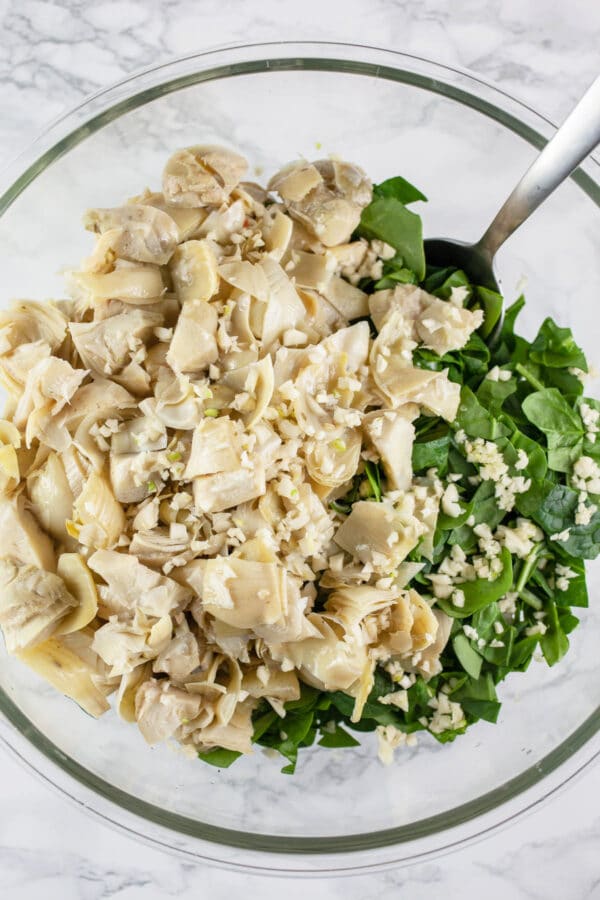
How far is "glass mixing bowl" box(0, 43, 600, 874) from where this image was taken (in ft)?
6.21

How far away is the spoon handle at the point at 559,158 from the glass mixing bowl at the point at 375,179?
13.8 inches

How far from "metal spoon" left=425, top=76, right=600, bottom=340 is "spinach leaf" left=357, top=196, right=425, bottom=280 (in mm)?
129

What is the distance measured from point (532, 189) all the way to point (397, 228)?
0.30 meters

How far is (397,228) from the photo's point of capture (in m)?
1.82

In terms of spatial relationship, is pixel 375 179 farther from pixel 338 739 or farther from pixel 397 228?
pixel 338 739

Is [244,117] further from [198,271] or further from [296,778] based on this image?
[296,778]

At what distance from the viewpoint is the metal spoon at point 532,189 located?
59.2 inches

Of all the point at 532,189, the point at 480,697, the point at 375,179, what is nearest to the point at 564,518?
the point at 480,697

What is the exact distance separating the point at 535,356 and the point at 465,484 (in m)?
0.39

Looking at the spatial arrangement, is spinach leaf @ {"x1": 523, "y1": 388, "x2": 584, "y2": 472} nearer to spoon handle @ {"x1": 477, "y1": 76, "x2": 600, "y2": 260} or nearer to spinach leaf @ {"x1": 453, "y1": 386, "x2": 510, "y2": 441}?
spinach leaf @ {"x1": 453, "y1": 386, "x2": 510, "y2": 441}

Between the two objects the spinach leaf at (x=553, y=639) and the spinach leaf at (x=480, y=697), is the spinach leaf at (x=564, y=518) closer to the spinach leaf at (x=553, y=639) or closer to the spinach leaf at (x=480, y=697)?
the spinach leaf at (x=553, y=639)

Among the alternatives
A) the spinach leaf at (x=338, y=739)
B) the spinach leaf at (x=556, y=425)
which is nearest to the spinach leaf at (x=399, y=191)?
the spinach leaf at (x=556, y=425)

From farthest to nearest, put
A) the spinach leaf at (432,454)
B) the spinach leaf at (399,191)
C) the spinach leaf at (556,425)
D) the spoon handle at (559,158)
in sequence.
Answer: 1. the spinach leaf at (399,191)
2. the spinach leaf at (556,425)
3. the spinach leaf at (432,454)
4. the spoon handle at (559,158)

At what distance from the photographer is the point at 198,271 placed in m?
1.60
